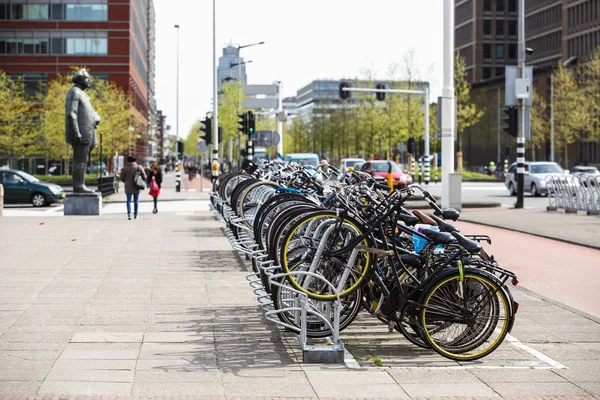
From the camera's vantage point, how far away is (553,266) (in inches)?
584

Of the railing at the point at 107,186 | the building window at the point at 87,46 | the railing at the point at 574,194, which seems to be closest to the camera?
the railing at the point at 574,194

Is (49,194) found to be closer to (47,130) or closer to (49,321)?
(49,321)

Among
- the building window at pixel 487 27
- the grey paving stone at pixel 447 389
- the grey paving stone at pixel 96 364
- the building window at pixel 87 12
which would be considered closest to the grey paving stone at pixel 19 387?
the grey paving stone at pixel 96 364

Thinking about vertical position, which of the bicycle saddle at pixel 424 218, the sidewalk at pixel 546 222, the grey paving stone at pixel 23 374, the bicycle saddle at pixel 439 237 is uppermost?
the bicycle saddle at pixel 424 218

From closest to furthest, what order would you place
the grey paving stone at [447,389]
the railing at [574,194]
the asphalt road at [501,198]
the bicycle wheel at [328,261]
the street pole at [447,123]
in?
the grey paving stone at [447,389] → the bicycle wheel at [328,261] → the railing at [574,194] → the street pole at [447,123] → the asphalt road at [501,198]

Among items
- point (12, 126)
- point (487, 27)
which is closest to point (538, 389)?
point (12, 126)

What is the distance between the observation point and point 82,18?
282 ft

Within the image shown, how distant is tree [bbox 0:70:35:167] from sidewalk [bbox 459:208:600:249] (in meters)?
44.9

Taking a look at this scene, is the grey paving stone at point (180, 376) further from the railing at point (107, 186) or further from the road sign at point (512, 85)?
the railing at point (107, 186)

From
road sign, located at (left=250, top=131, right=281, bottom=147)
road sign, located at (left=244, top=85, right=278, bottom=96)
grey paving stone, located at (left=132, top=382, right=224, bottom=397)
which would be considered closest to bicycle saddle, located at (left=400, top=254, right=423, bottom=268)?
grey paving stone, located at (left=132, top=382, right=224, bottom=397)

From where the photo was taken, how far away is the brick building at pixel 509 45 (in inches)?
3824

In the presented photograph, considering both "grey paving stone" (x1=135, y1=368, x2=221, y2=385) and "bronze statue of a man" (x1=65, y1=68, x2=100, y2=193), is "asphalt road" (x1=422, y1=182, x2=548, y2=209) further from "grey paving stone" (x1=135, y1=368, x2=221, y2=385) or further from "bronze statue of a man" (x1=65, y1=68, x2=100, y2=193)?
"grey paving stone" (x1=135, y1=368, x2=221, y2=385)

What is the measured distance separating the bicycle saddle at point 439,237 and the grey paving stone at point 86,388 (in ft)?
8.76

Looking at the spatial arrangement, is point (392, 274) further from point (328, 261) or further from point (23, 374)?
point (23, 374)
